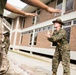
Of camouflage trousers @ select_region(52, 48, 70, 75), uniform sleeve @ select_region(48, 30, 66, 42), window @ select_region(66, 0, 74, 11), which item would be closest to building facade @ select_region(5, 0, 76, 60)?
window @ select_region(66, 0, 74, 11)

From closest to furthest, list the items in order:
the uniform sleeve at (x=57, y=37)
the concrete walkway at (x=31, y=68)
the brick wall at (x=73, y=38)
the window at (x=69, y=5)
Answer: the uniform sleeve at (x=57, y=37) → the concrete walkway at (x=31, y=68) → the brick wall at (x=73, y=38) → the window at (x=69, y=5)

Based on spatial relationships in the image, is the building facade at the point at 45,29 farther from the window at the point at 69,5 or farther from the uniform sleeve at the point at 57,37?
the uniform sleeve at the point at 57,37

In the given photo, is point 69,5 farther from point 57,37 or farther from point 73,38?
point 57,37

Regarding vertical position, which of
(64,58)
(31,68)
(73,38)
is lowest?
(31,68)

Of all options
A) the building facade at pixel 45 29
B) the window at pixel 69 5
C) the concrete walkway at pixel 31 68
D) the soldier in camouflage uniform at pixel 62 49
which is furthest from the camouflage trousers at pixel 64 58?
the window at pixel 69 5

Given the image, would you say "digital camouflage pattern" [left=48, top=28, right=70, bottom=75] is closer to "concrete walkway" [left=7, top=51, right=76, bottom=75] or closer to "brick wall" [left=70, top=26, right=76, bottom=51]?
"concrete walkway" [left=7, top=51, right=76, bottom=75]

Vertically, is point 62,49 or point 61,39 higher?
point 61,39

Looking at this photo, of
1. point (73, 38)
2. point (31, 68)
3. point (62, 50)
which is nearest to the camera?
point (62, 50)

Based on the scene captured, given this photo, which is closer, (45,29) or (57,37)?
(57,37)

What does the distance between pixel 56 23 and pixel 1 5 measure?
4.29 meters

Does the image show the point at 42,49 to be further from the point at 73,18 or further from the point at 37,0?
the point at 37,0

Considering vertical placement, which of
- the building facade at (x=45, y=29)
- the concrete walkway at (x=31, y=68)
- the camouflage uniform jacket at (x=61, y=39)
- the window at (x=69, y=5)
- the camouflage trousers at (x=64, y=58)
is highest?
the window at (x=69, y=5)

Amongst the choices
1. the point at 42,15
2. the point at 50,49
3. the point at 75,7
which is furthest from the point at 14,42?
the point at 75,7

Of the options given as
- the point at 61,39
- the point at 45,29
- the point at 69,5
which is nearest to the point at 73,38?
the point at 69,5
